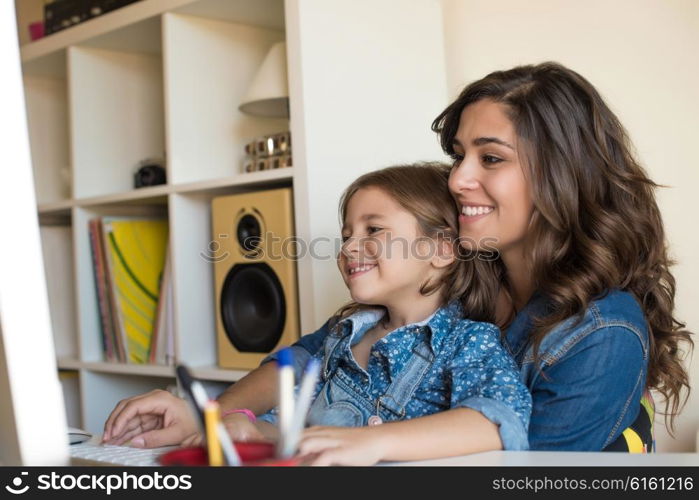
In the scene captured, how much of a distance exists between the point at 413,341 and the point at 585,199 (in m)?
0.36

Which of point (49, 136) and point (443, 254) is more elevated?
point (49, 136)

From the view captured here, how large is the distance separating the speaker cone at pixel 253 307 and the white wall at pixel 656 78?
863 millimetres

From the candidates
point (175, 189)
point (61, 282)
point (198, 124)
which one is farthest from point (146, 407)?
point (61, 282)

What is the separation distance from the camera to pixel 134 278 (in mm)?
2545

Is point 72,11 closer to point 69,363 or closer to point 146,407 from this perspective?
point 69,363

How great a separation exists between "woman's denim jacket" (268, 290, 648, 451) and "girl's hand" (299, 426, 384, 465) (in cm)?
40

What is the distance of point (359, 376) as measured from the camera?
53.4 inches

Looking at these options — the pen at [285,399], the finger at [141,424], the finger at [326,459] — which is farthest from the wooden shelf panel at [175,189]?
the pen at [285,399]

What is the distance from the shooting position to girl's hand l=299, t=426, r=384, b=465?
26.6 inches

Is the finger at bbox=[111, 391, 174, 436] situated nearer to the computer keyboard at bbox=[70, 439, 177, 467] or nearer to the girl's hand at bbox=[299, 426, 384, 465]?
the computer keyboard at bbox=[70, 439, 177, 467]

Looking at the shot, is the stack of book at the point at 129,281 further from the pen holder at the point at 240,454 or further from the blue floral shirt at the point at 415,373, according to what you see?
the pen holder at the point at 240,454
